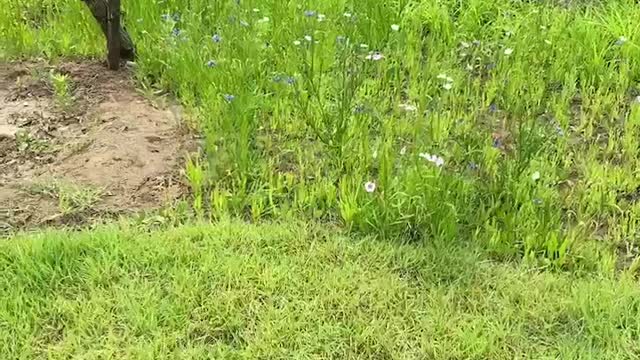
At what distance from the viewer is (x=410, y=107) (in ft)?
12.6

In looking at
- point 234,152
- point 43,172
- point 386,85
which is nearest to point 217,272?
point 234,152

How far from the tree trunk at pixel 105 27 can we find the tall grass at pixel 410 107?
76 millimetres

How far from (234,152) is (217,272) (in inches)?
27.0

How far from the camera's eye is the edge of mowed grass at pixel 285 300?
9.37 ft

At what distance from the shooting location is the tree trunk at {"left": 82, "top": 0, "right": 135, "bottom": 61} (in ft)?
14.1

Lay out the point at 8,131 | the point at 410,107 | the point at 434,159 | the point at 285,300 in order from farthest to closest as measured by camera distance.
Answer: the point at 8,131
the point at 410,107
the point at 434,159
the point at 285,300

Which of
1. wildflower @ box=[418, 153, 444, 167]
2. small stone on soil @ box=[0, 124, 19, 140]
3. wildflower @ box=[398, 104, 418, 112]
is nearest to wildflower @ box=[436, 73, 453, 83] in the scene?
wildflower @ box=[398, 104, 418, 112]

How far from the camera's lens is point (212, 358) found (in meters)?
2.79

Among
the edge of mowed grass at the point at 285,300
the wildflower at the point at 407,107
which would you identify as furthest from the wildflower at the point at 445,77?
the edge of mowed grass at the point at 285,300

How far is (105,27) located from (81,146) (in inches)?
30.6

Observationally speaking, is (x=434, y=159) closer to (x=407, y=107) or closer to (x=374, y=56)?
(x=407, y=107)

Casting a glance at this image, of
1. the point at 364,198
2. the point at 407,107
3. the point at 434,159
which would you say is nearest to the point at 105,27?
the point at 407,107

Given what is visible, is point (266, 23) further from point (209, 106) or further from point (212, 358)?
point (212, 358)

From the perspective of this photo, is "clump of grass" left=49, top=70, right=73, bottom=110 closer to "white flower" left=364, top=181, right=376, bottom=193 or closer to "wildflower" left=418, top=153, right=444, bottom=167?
"white flower" left=364, top=181, right=376, bottom=193
